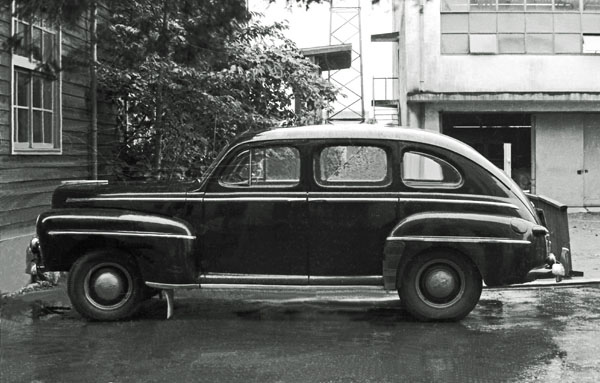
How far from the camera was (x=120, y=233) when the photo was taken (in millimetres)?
7547

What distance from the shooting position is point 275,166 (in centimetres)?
794

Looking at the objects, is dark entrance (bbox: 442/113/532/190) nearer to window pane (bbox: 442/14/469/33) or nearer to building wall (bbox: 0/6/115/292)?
window pane (bbox: 442/14/469/33)

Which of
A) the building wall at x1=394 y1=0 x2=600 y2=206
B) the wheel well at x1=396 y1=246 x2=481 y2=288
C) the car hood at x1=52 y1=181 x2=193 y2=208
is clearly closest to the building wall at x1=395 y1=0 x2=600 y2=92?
the building wall at x1=394 y1=0 x2=600 y2=206

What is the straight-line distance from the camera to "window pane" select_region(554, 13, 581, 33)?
23641 mm

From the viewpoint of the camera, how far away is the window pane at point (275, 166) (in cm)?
778

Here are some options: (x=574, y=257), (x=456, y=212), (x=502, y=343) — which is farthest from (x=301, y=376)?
(x=574, y=257)

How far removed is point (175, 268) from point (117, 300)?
70 centimetres

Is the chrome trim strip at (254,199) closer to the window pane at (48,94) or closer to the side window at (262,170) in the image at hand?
the side window at (262,170)

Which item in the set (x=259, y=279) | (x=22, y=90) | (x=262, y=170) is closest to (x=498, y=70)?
(x=22, y=90)

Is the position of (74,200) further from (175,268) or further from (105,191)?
(175,268)

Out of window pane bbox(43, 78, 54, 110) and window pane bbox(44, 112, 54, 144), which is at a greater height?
window pane bbox(43, 78, 54, 110)

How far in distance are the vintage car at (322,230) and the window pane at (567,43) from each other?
1734cm

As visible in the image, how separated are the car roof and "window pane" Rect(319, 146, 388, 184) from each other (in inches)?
5.2

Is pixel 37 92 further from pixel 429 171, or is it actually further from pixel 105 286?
pixel 429 171
